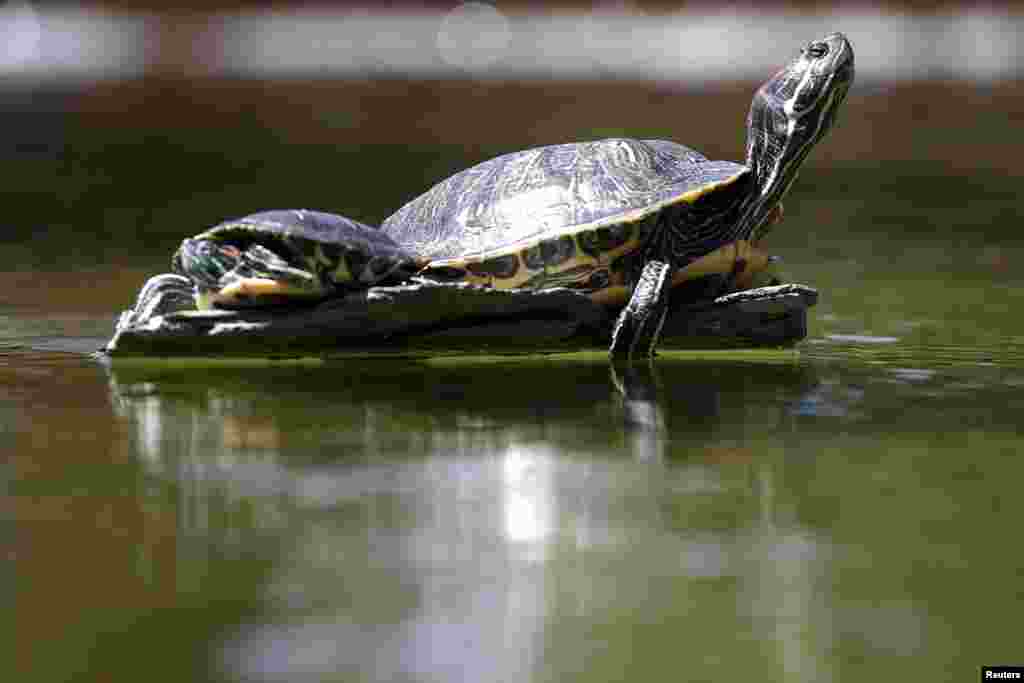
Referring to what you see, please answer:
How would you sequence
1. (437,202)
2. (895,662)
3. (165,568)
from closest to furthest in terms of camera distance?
1. (895,662)
2. (165,568)
3. (437,202)

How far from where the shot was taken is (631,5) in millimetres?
31469

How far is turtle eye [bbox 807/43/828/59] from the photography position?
5.23 metres

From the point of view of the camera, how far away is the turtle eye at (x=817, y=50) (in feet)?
17.1

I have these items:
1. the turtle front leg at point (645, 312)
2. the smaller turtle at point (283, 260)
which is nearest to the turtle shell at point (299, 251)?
the smaller turtle at point (283, 260)

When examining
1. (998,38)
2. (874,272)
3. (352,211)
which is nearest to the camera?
(874,272)

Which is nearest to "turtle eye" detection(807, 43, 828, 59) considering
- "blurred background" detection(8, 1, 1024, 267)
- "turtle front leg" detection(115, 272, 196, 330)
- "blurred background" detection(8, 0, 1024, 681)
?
"blurred background" detection(8, 0, 1024, 681)

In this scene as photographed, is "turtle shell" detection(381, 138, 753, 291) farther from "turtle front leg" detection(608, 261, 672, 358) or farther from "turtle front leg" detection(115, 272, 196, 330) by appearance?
"turtle front leg" detection(115, 272, 196, 330)

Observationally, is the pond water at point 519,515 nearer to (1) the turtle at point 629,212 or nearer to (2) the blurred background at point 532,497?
(2) the blurred background at point 532,497

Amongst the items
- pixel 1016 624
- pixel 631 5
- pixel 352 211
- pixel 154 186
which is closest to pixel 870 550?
pixel 1016 624

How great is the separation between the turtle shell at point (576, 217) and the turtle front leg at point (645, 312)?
13 cm

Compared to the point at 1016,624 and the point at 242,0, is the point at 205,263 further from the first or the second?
the point at 242,0


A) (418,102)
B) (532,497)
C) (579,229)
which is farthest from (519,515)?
(418,102)

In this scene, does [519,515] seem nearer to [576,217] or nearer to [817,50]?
[576,217]

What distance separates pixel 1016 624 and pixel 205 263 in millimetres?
2641
